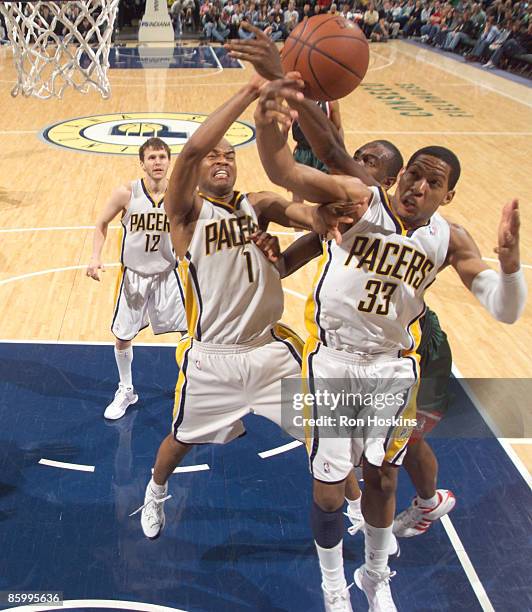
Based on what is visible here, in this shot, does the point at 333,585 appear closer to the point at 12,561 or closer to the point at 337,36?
the point at 12,561

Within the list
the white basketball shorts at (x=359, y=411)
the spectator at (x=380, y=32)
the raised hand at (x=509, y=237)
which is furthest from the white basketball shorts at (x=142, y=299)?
the spectator at (x=380, y=32)

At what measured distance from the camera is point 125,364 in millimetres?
5027

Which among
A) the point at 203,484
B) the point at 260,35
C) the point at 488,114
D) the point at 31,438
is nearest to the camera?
the point at 260,35

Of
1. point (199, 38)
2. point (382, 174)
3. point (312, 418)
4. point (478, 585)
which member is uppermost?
point (382, 174)

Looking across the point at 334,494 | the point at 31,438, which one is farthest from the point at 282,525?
the point at 31,438

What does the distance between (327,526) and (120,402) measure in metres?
2.15

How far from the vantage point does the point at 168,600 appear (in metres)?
3.52

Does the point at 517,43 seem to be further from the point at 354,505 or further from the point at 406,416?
the point at 406,416

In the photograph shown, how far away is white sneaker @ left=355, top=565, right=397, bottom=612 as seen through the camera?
11.2 ft

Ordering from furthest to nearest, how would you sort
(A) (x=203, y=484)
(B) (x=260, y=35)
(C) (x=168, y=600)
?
(A) (x=203, y=484)
(C) (x=168, y=600)
(B) (x=260, y=35)

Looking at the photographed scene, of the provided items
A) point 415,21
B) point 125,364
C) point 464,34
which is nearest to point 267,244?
point 125,364

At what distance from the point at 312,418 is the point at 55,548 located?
1.58 metres

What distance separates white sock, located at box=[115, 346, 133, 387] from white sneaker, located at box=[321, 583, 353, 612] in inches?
88.5

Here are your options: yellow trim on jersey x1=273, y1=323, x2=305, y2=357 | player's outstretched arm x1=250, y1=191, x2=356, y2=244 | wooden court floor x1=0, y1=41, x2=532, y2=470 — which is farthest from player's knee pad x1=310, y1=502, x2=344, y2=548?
wooden court floor x1=0, y1=41, x2=532, y2=470
